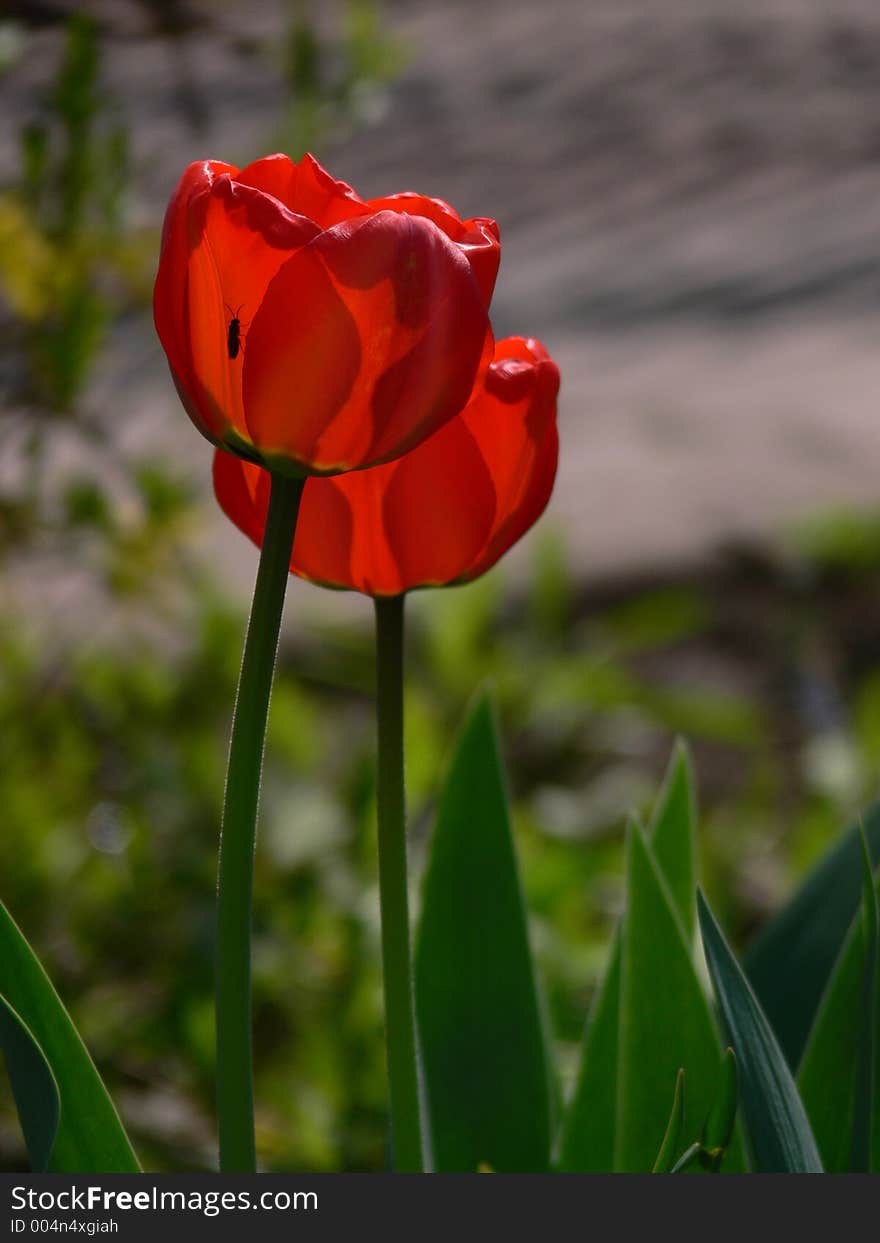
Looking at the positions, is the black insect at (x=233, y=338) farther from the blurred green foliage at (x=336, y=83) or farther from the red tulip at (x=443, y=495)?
the blurred green foliage at (x=336, y=83)

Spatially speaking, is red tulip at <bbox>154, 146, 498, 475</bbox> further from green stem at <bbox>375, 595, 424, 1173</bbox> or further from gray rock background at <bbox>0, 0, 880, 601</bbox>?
gray rock background at <bbox>0, 0, 880, 601</bbox>

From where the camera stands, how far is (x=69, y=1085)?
0.41 m

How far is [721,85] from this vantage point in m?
2.59

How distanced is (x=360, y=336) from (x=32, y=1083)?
0.21 metres

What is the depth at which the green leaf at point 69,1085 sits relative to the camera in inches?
15.8

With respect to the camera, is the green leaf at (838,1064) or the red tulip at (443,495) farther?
the green leaf at (838,1064)

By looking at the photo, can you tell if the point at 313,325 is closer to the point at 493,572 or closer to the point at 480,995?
the point at 480,995

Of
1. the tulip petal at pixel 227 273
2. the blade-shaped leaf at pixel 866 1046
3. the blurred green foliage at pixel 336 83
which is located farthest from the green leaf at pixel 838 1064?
the blurred green foliage at pixel 336 83

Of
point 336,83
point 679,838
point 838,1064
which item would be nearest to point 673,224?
point 336,83

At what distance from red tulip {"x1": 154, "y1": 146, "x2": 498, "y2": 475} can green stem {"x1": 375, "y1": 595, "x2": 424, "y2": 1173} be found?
0.07m

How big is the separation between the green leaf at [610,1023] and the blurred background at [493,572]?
1.11ft

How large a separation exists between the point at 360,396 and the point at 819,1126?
0.32 m

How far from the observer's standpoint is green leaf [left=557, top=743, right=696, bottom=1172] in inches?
21.0

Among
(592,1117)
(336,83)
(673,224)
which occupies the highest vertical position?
(673,224)
